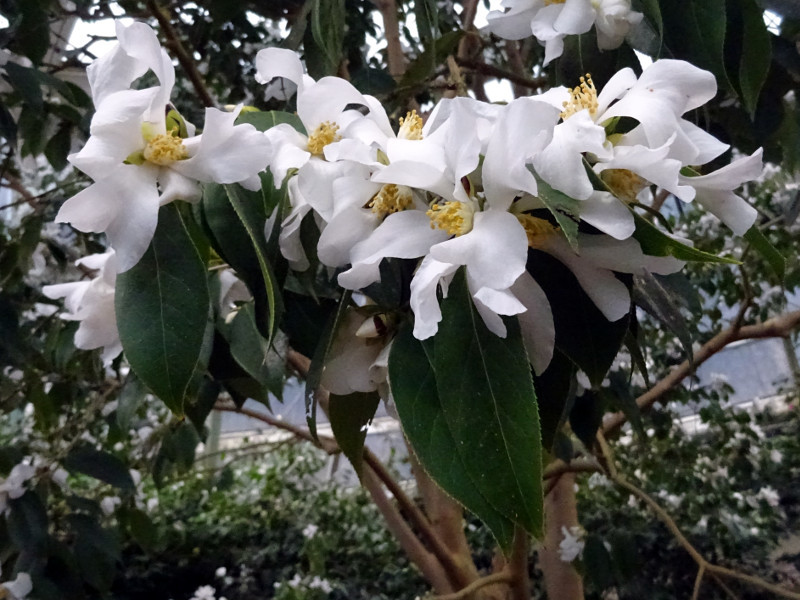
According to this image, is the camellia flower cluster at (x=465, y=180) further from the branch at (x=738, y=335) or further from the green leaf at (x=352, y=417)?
the branch at (x=738, y=335)

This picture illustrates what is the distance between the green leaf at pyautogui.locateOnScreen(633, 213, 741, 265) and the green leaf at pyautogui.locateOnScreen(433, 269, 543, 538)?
2.5 inches

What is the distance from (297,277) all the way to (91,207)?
0.42 ft

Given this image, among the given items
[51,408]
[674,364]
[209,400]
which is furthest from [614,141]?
[674,364]

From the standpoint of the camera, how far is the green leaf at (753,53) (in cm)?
43

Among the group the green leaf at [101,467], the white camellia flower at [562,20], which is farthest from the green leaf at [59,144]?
the white camellia flower at [562,20]

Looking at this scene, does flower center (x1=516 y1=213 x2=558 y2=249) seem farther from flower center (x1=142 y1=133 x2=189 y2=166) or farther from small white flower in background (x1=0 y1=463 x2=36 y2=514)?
small white flower in background (x1=0 y1=463 x2=36 y2=514)

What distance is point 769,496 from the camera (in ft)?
5.62

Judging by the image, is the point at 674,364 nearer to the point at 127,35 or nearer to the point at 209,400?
the point at 209,400

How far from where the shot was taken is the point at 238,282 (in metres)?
0.45

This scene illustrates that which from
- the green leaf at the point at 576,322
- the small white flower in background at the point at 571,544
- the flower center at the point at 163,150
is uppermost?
the flower center at the point at 163,150

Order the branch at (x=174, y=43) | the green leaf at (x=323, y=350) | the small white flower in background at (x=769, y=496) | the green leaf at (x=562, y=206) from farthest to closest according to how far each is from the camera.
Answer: the small white flower in background at (x=769, y=496) < the branch at (x=174, y=43) < the green leaf at (x=323, y=350) < the green leaf at (x=562, y=206)

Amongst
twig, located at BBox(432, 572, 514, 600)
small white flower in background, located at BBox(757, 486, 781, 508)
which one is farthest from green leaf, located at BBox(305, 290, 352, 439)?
small white flower in background, located at BBox(757, 486, 781, 508)

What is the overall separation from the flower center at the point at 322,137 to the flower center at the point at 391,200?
66mm

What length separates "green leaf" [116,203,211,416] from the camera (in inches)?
10.7
